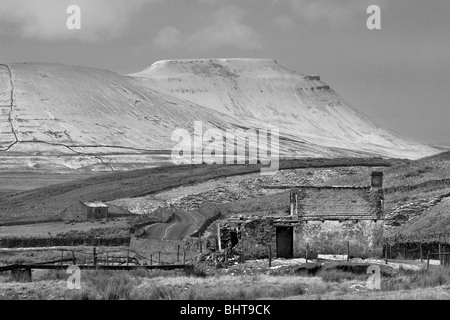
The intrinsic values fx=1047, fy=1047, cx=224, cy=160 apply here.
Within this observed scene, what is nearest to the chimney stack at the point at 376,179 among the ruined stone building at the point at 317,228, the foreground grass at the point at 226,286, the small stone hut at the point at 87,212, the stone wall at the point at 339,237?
the ruined stone building at the point at 317,228

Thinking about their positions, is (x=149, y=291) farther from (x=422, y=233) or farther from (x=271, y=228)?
(x=422, y=233)

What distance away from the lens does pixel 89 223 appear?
70188 mm

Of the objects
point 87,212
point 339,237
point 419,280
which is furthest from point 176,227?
point 419,280

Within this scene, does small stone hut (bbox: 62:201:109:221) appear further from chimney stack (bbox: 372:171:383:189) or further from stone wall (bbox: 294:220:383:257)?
stone wall (bbox: 294:220:383:257)

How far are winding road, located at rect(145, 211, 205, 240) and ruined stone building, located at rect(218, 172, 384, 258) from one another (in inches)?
631

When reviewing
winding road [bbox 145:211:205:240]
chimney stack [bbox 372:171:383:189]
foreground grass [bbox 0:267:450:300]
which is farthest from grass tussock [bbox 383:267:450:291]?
winding road [bbox 145:211:205:240]

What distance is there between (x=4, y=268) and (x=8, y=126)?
162762 millimetres

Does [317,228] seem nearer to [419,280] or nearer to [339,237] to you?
[339,237]

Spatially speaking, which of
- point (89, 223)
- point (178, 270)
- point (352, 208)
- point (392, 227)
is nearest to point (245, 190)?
point (89, 223)

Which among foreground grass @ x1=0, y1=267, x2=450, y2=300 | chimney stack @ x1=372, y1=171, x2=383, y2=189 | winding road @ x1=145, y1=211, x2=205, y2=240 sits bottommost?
winding road @ x1=145, y1=211, x2=205, y2=240

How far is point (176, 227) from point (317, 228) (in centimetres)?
2418

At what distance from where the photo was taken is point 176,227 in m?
61.7

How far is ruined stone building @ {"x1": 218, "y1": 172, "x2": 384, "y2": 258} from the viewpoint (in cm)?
3622

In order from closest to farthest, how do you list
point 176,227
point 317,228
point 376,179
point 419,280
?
point 419,280, point 317,228, point 376,179, point 176,227
